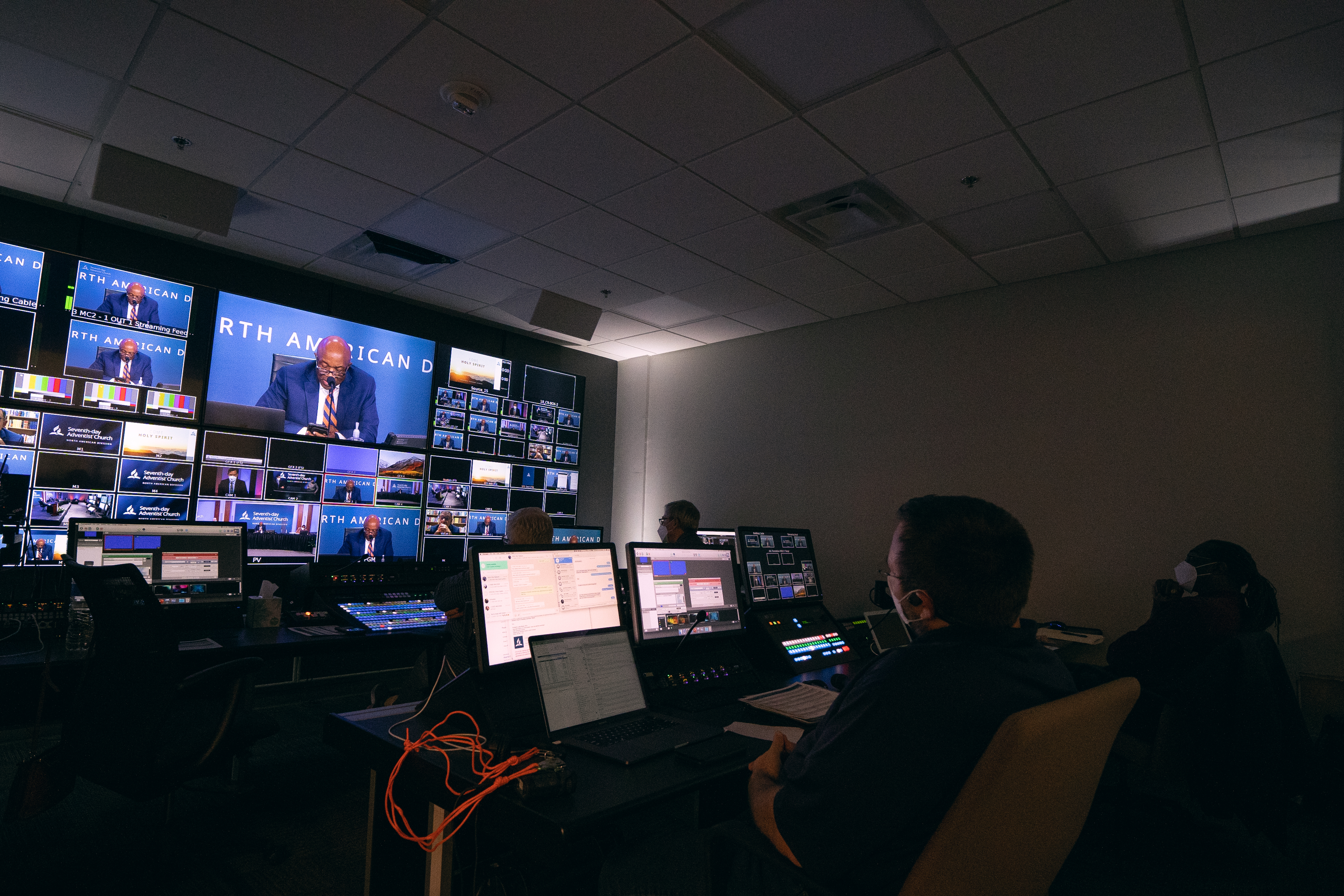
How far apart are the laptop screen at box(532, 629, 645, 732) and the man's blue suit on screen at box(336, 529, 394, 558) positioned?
11.8 feet

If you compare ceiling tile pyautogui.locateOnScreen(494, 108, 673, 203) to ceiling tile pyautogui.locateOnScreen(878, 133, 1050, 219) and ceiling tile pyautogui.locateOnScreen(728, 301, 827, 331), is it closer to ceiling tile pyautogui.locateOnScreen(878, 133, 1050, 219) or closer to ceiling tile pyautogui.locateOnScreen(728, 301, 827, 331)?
ceiling tile pyautogui.locateOnScreen(878, 133, 1050, 219)

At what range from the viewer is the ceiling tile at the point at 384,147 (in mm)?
2852

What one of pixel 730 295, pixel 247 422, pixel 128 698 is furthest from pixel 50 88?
pixel 730 295

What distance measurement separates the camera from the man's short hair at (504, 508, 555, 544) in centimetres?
252

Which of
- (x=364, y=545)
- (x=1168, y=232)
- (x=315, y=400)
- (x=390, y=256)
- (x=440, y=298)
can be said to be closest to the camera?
(x=1168, y=232)

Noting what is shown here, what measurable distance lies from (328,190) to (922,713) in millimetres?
3689

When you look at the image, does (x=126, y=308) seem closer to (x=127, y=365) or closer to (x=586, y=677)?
(x=127, y=365)

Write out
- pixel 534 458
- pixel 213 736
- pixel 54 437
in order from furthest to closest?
pixel 534 458 < pixel 54 437 < pixel 213 736

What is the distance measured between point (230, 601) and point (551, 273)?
2647 mm

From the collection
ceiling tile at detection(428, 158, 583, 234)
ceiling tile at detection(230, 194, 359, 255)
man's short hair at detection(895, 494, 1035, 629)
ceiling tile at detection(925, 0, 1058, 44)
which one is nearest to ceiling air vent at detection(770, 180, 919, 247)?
ceiling tile at detection(925, 0, 1058, 44)

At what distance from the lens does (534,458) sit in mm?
5883

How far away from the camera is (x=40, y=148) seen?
3.20 metres

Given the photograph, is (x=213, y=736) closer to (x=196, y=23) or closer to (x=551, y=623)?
(x=551, y=623)

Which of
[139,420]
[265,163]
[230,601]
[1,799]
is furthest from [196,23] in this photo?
[1,799]
